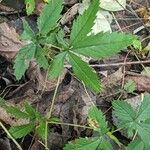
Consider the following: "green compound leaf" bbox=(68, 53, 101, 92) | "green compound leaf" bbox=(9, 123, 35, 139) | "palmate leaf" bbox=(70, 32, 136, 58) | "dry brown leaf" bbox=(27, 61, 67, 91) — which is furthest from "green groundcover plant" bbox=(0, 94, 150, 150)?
"dry brown leaf" bbox=(27, 61, 67, 91)

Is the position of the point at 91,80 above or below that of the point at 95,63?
above

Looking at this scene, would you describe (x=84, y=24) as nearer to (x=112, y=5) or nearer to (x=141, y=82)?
(x=141, y=82)

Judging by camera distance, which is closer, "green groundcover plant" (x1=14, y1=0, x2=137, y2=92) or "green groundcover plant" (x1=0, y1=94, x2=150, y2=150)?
"green groundcover plant" (x1=14, y1=0, x2=137, y2=92)

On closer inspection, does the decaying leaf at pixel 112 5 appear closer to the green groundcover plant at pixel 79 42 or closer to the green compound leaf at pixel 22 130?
the green groundcover plant at pixel 79 42

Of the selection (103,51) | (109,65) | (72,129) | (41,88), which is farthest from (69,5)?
(103,51)

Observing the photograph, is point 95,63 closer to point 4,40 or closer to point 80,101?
point 80,101

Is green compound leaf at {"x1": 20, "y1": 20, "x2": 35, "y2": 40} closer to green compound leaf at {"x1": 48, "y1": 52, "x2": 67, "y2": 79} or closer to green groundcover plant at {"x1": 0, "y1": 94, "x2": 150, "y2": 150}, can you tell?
green compound leaf at {"x1": 48, "y1": 52, "x2": 67, "y2": 79}

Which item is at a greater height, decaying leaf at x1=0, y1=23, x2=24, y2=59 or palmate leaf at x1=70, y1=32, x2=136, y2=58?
decaying leaf at x1=0, y1=23, x2=24, y2=59
